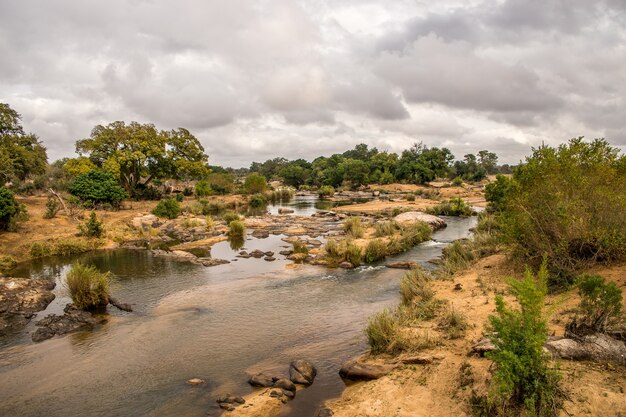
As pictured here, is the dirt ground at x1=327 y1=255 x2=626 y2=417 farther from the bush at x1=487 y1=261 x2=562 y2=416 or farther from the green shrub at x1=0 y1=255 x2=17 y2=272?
the green shrub at x1=0 y1=255 x2=17 y2=272

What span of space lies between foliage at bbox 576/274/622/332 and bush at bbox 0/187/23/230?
3334 centimetres

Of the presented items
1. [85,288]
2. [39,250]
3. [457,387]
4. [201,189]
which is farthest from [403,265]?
[201,189]

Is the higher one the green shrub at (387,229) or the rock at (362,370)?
the green shrub at (387,229)

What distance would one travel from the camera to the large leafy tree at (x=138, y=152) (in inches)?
2045

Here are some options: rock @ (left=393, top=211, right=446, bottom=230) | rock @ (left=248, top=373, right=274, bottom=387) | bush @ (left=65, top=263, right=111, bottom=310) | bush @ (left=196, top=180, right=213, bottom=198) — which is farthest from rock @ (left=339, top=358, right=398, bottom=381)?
bush @ (left=196, top=180, right=213, bottom=198)

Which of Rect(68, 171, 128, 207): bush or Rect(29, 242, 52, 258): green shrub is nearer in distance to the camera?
Rect(29, 242, 52, 258): green shrub

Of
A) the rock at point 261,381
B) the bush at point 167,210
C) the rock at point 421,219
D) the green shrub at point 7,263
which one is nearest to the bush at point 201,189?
the bush at point 167,210

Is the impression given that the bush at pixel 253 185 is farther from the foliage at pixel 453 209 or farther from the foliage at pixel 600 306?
the foliage at pixel 600 306

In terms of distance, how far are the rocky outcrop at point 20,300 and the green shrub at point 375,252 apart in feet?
53.7

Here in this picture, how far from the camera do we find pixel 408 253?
26391 millimetres

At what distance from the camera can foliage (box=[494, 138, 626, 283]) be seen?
13.2m

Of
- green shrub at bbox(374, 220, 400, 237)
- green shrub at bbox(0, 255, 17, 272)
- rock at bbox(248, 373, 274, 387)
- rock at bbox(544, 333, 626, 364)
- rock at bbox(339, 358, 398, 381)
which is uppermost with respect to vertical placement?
green shrub at bbox(374, 220, 400, 237)

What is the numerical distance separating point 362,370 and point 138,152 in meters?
49.4

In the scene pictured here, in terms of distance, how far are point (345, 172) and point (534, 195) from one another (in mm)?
83806
